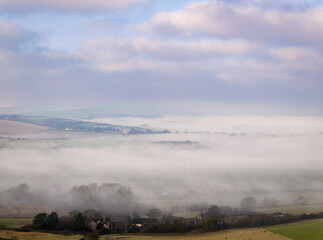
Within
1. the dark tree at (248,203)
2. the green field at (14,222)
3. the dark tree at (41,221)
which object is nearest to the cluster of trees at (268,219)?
the dark tree at (248,203)

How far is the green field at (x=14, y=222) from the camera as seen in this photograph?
4362cm

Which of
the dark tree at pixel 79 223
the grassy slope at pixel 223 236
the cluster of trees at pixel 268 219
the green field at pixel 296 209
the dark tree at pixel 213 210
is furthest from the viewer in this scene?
the green field at pixel 296 209

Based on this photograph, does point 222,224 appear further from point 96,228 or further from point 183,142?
point 183,142

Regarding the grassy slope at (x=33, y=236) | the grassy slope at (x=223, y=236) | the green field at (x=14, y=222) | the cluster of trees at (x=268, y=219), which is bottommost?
the grassy slope at (x=223, y=236)

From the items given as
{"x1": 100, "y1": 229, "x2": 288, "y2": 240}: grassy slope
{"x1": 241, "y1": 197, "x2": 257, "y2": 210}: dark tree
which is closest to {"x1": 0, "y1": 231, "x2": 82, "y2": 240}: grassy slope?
{"x1": 100, "y1": 229, "x2": 288, "y2": 240}: grassy slope

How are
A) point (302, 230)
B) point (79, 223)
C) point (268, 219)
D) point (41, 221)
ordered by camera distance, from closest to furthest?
point (302, 230)
point (41, 221)
point (79, 223)
point (268, 219)

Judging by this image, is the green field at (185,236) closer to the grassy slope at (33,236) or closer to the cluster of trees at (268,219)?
the grassy slope at (33,236)

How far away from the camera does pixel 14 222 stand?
45.5 meters

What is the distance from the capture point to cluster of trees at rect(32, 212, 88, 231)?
43469mm

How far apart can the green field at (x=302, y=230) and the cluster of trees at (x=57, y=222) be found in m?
22.2

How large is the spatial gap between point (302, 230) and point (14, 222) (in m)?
33.7

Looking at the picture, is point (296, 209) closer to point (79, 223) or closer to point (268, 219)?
point (268, 219)

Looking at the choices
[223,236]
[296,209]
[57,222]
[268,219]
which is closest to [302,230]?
[268,219]

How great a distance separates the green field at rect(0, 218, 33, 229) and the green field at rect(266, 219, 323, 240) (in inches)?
1132
